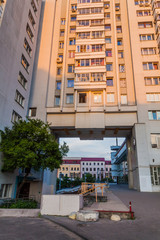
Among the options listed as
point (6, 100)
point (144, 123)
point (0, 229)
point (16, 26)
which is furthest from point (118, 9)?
point (0, 229)

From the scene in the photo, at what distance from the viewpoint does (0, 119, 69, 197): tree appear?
1523 cm

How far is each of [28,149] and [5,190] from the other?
21.9 ft

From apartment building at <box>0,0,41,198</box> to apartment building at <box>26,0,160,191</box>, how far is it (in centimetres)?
469

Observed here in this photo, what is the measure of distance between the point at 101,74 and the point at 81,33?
34.8 ft

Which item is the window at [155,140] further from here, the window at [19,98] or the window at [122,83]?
the window at [19,98]

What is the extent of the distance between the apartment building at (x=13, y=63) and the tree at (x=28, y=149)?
2.06m

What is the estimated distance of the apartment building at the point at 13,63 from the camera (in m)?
18.5

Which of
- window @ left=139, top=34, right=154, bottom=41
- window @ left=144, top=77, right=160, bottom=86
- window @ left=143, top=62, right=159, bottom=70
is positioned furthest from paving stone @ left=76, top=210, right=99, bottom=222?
window @ left=139, top=34, right=154, bottom=41

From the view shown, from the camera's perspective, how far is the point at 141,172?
934 inches

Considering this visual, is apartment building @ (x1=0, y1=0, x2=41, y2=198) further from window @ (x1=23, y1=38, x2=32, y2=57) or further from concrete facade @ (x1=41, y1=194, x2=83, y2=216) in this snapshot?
concrete facade @ (x1=41, y1=194, x2=83, y2=216)

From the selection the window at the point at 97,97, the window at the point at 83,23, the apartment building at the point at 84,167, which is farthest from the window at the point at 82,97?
the apartment building at the point at 84,167

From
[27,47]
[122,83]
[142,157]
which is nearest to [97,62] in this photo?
[122,83]

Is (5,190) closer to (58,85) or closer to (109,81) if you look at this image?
(58,85)

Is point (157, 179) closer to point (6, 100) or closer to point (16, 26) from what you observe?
point (6, 100)
